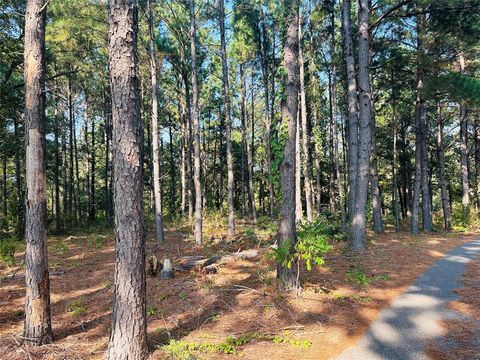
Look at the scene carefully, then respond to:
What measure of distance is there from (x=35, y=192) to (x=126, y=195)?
192 cm

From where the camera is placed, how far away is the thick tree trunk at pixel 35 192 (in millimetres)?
4699

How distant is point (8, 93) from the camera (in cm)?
1392

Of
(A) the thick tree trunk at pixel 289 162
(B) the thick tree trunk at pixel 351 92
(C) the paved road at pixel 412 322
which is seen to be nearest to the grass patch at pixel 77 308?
Result: (A) the thick tree trunk at pixel 289 162

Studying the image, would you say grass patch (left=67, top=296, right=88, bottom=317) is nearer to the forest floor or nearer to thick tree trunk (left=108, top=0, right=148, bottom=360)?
the forest floor

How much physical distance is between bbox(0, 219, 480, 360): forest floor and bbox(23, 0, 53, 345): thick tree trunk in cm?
37

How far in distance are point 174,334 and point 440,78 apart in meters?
12.1

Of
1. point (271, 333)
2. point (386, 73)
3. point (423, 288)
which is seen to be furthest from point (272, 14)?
point (271, 333)

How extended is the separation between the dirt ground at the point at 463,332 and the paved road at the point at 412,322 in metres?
0.12

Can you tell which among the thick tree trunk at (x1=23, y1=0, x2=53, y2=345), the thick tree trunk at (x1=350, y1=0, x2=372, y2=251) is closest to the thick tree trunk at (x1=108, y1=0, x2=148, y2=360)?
the thick tree trunk at (x1=23, y1=0, x2=53, y2=345)

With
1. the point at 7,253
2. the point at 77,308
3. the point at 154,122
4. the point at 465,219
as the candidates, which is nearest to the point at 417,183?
the point at 465,219

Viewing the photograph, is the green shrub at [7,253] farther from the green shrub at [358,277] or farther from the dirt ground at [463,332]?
the dirt ground at [463,332]

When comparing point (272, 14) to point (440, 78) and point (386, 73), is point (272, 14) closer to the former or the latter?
point (386, 73)

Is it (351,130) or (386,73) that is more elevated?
(386,73)

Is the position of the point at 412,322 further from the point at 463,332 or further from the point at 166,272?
the point at 166,272
